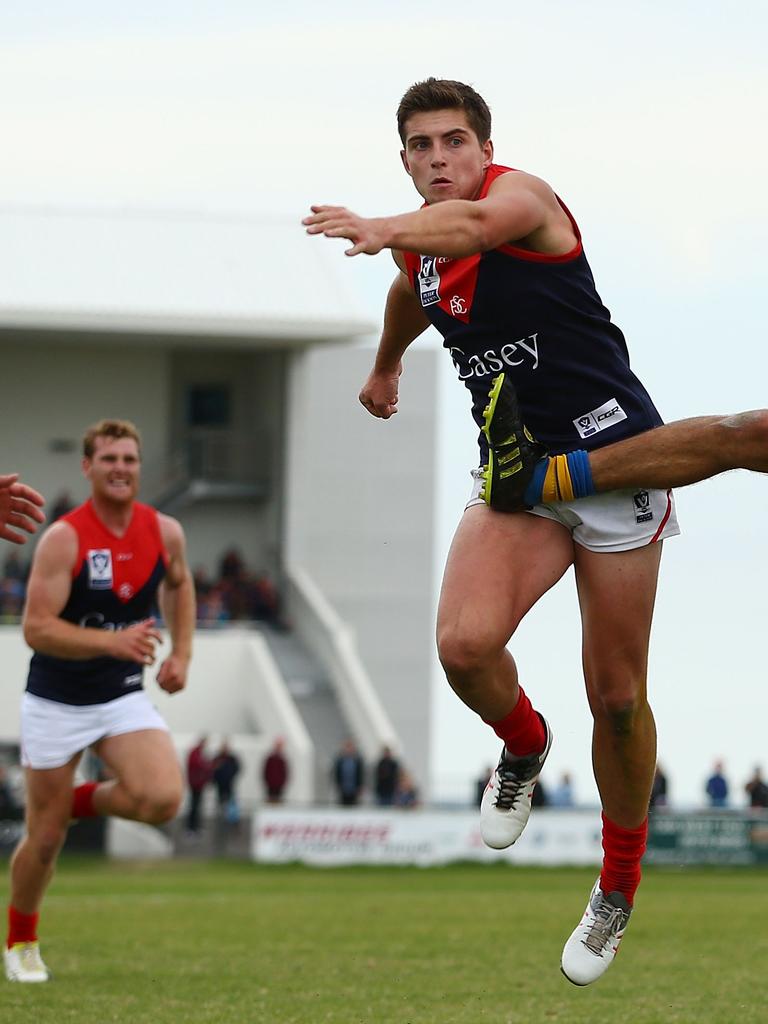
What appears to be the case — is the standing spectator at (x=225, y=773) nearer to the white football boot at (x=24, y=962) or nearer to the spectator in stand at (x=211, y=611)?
the spectator in stand at (x=211, y=611)

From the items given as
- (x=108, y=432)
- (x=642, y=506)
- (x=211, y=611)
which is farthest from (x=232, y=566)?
(x=642, y=506)

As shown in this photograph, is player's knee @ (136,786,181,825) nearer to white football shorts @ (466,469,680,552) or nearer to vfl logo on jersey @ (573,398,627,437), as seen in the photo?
white football shorts @ (466,469,680,552)

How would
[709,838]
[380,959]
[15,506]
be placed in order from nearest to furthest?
[15,506]
[380,959]
[709,838]

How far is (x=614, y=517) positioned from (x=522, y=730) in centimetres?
100

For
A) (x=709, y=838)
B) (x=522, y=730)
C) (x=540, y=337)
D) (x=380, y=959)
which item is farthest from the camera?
(x=709, y=838)

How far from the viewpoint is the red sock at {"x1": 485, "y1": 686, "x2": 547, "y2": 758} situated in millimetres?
7504

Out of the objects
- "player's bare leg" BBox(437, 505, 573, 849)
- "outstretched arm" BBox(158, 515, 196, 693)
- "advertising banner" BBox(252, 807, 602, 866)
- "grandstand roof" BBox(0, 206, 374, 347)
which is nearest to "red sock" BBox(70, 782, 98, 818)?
"outstretched arm" BBox(158, 515, 196, 693)

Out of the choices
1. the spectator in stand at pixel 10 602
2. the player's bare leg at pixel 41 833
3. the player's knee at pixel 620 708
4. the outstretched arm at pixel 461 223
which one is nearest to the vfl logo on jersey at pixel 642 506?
the player's knee at pixel 620 708

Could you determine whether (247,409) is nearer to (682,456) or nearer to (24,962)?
(24,962)

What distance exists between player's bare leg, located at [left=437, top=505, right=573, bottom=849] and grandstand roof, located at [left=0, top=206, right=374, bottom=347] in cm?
3270

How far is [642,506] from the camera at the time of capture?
7.19 meters

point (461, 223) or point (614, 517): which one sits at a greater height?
point (461, 223)

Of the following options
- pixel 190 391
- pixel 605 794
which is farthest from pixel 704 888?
pixel 190 391

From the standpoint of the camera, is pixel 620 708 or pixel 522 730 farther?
pixel 522 730
